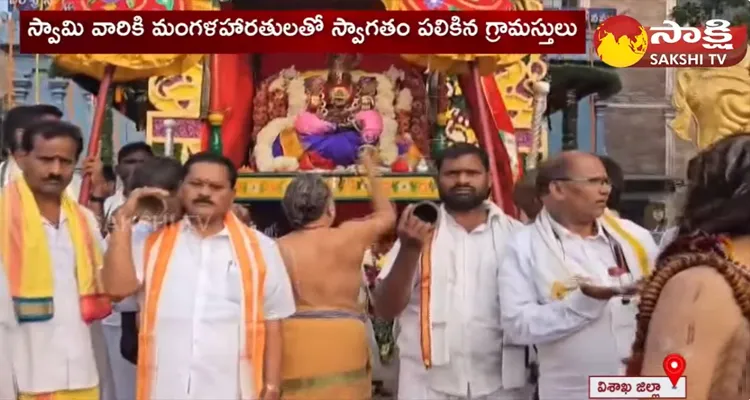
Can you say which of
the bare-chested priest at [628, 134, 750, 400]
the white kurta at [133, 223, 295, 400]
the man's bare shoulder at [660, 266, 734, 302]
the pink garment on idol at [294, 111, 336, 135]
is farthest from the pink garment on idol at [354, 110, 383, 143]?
the man's bare shoulder at [660, 266, 734, 302]

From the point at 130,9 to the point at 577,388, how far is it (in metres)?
1.52

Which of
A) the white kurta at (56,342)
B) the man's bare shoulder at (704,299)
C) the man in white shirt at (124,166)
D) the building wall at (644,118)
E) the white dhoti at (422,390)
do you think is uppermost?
the building wall at (644,118)

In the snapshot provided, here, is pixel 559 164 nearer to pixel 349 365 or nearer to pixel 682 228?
pixel 349 365

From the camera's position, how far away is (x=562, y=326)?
221 cm

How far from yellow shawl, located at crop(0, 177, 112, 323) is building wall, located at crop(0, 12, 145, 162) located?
0.61m

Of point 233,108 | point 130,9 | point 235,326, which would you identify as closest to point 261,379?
point 235,326

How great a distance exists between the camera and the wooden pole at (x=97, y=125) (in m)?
2.88

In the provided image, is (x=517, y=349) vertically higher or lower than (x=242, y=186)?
lower

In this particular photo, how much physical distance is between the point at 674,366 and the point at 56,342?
146 cm

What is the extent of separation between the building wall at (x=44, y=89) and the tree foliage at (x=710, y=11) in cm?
174

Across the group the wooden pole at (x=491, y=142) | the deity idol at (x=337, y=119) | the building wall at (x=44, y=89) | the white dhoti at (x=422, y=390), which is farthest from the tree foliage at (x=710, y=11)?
the deity idol at (x=337, y=119)

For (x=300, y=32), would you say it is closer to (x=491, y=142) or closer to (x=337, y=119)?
(x=491, y=142)

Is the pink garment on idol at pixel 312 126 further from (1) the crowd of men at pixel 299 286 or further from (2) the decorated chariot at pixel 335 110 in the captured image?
(1) the crowd of men at pixel 299 286

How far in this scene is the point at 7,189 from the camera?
2270 mm
